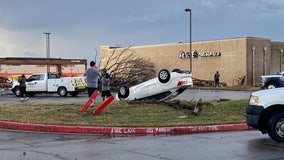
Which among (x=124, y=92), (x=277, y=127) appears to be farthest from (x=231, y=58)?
(x=277, y=127)

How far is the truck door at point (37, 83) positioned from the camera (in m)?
32.6

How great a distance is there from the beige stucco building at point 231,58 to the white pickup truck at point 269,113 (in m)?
35.9

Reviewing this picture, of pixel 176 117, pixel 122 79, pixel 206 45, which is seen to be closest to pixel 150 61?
pixel 206 45

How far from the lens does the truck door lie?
3256 centimetres

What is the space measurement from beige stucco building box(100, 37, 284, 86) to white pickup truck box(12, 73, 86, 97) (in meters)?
19.9

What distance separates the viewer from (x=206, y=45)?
4953cm

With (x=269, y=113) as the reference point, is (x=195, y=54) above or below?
above

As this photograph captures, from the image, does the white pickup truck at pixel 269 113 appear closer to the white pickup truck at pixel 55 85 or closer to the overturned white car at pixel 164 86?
the overturned white car at pixel 164 86

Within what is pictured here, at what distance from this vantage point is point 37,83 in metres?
32.7

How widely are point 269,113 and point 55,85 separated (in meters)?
23.8

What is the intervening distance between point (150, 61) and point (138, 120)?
139 feet


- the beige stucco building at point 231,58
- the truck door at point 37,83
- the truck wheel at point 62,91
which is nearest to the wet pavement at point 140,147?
the truck wheel at point 62,91

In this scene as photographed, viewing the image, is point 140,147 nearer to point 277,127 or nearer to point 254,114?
point 254,114

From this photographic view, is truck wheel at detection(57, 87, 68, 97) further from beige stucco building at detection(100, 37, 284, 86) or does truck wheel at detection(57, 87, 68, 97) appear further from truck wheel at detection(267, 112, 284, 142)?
truck wheel at detection(267, 112, 284, 142)
